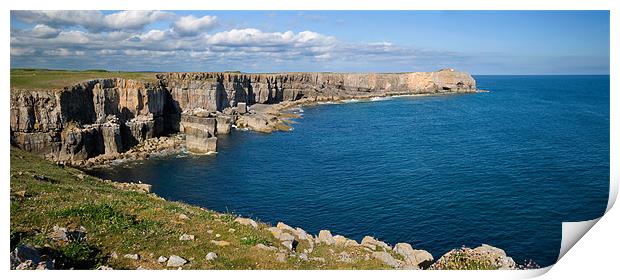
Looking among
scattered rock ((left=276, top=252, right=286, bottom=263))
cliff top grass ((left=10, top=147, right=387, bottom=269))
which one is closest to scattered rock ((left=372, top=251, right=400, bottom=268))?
cliff top grass ((left=10, top=147, right=387, bottom=269))

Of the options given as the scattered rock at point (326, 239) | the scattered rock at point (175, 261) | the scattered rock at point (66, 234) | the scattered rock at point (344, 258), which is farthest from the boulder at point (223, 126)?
the scattered rock at point (175, 261)

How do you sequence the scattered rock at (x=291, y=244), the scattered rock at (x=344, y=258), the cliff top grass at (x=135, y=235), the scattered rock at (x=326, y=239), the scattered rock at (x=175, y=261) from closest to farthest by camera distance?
the scattered rock at (x=175, y=261)
the cliff top grass at (x=135, y=235)
the scattered rock at (x=344, y=258)
the scattered rock at (x=291, y=244)
the scattered rock at (x=326, y=239)

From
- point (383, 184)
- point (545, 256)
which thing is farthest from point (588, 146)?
point (545, 256)

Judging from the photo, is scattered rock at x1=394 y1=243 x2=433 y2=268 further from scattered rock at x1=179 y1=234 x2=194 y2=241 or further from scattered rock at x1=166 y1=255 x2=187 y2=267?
scattered rock at x1=166 y1=255 x2=187 y2=267

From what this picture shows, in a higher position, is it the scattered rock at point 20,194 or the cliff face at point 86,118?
the cliff face at point 86,118

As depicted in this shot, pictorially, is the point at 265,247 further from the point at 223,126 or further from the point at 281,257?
the point at 223,126

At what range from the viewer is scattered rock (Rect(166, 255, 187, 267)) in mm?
15797

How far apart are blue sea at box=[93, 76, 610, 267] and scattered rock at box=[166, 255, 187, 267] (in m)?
18.7

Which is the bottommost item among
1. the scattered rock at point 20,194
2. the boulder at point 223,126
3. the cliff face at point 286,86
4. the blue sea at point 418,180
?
the blue sea at point 418,180

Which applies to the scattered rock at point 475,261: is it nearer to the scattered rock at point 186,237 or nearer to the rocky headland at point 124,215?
the rocky headland at point 124,215

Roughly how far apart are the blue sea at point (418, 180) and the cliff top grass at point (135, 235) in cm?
1427

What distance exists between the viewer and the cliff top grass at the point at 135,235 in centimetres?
1595

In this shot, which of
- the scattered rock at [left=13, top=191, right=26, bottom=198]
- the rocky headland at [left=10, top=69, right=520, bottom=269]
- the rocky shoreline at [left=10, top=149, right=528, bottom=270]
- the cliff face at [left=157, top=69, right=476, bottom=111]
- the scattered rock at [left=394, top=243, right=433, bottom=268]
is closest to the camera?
the rocky shoreline at [left=10, top=149, right=528, bottom=270]
